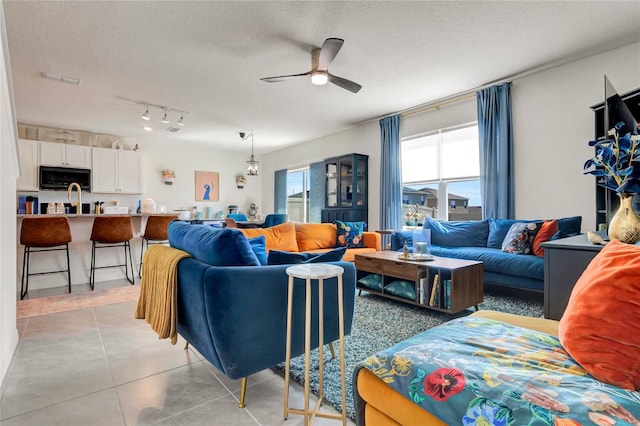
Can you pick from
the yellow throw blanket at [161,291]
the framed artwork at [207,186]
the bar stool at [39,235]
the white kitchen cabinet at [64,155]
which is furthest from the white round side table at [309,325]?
the framed artwork at [207,186]

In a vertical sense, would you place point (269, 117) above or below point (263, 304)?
above

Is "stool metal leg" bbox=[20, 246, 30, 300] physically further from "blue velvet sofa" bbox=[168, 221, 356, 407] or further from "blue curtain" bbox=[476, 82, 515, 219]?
"blue curtain" bbox=[476, 82, 515, 219]

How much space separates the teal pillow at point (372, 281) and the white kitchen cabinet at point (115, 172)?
5.19m

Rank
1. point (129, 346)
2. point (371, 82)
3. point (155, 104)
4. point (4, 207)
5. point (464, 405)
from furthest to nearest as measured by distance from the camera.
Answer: point (155, 104), point (371, 82), point (129, 346), point (4, 207), point (464, 405)

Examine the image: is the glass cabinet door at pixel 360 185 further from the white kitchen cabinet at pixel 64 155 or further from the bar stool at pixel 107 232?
the white kitchen cabinet at pixel 64 155

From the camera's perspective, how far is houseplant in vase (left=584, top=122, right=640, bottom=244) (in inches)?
55.1

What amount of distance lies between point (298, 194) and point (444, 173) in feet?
12.1

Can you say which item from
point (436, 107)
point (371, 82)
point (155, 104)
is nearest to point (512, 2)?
point (371, 82)

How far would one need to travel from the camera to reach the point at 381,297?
3.36 meters

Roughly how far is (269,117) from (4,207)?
12.2 feet

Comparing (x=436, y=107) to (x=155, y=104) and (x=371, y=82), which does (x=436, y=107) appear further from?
(x=155, y=104)

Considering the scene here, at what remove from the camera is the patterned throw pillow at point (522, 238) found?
3186 mm

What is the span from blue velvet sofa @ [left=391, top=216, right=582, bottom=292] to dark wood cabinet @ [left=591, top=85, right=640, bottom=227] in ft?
0.66

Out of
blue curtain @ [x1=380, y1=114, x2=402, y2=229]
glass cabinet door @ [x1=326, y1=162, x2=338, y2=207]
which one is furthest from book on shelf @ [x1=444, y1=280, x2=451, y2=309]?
glass cabinet door @ [x1=326, y1=162, x2=338, y2=207]
